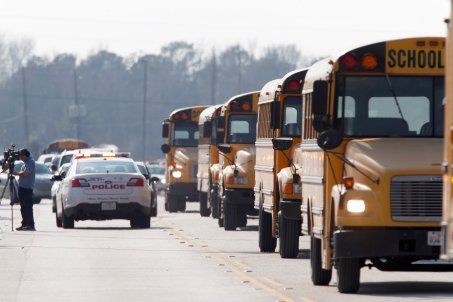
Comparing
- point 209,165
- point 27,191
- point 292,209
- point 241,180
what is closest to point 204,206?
point 209,165

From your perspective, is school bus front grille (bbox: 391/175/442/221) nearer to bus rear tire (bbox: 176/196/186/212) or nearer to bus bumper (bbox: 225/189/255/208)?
bus bumper (bbox: 225/189/255/208)

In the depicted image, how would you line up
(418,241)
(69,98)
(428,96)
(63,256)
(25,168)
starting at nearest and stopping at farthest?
(418,241) < (428,96) < (63,256) < (25,168) < (69,98)

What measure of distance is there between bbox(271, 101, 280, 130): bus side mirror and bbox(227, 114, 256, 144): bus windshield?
9.80 m

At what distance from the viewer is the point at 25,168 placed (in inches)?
1324

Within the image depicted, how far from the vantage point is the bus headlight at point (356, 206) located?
16.8 meters

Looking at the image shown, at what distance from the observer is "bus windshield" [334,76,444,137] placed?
59.5 ft

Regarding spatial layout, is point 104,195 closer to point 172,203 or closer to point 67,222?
point 67,222

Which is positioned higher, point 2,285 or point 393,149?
point 393,149

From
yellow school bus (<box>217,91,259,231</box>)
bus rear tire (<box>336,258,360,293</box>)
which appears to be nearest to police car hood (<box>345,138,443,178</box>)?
bus rear tire (<box>336,258,360,293</box>)

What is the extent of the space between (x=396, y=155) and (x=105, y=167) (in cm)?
1782

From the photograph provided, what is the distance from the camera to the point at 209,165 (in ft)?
131

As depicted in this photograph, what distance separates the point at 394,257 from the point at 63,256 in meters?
8.47

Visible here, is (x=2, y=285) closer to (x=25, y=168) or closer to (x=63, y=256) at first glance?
(x=63, y=256)

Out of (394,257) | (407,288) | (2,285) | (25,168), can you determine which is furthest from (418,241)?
(25,168)
